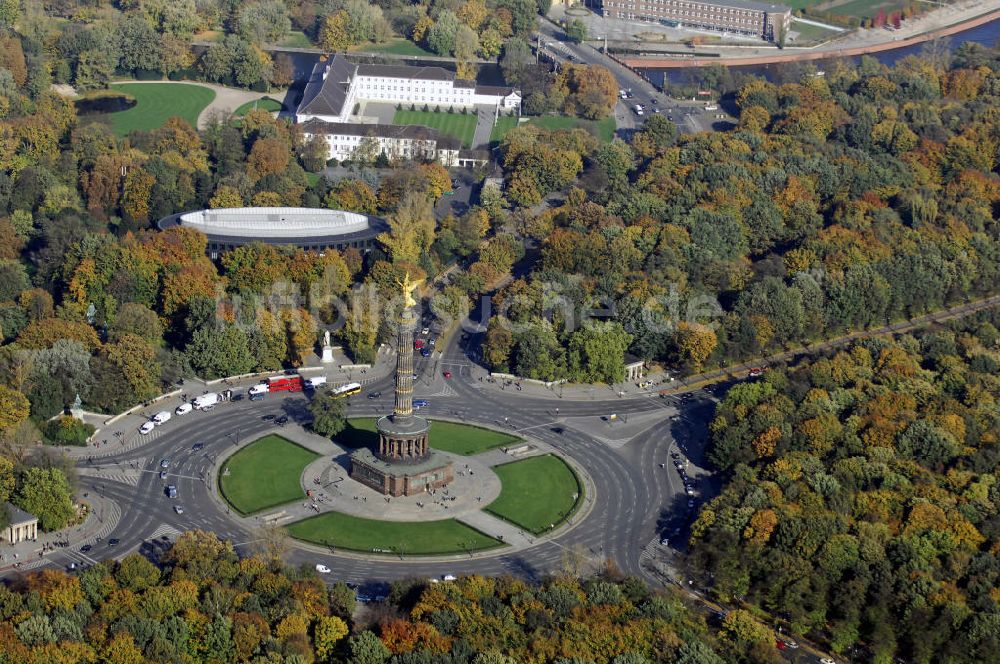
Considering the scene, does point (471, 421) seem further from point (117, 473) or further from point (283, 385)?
point (117, 473)

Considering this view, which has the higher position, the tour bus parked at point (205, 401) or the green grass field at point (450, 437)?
the tour bus parked at point (205, 401)

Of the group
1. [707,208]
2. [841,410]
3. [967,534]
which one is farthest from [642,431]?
[707,208]

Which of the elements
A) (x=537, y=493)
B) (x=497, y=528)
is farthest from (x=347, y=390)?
(x=497, y=528)

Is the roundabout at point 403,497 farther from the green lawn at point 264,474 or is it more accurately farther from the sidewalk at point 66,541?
the sidewalk at point 66,541

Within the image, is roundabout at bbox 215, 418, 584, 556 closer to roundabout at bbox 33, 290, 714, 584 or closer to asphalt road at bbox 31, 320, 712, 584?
roundabout at bbox 33, 290, 714, 584

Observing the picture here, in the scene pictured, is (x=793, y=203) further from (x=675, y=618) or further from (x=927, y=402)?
(x=675, y=618)

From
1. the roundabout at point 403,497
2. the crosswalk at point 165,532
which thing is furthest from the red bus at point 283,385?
the crosswalk at point 165,532

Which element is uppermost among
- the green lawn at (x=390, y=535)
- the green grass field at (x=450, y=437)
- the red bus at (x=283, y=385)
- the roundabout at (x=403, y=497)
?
the red bus at (x=283, y=385)
